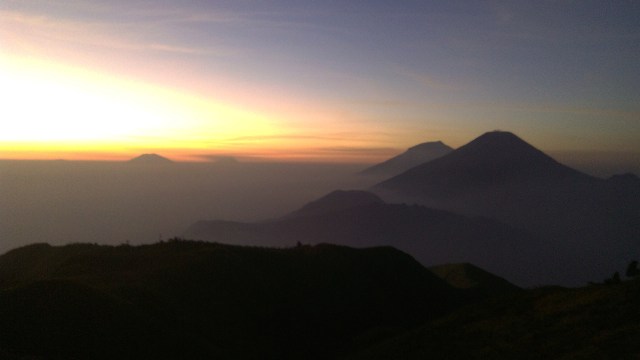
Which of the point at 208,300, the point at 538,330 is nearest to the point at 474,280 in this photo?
the point at 208,300

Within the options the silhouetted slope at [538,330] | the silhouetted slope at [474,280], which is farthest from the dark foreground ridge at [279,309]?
the silhouetted slope at [474,280]

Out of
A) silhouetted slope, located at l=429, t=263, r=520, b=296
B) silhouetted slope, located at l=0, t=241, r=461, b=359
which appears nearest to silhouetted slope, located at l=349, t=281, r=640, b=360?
silhouetted slope, located at l=0, t=241, r=461, b=359

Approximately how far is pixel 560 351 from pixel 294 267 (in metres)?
22.0

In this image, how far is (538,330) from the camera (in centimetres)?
1540

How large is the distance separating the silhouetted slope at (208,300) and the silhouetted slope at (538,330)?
5335mm

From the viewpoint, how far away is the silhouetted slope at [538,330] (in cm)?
1317

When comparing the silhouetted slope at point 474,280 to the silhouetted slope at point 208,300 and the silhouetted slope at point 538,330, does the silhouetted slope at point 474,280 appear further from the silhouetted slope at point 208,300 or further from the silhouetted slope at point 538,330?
the silhouetted slope at point 538,330

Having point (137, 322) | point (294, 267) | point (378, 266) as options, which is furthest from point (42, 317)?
point (378, 266)

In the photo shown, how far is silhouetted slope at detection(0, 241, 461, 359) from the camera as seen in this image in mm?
18594

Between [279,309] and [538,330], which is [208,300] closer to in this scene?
[279,309]

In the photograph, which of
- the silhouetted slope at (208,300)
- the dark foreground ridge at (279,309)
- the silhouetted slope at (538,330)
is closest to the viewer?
the silhouetted slope at (538,330)

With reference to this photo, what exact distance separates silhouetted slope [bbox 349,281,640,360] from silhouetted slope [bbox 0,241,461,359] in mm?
5335

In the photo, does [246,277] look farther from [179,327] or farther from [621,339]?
[621,339]

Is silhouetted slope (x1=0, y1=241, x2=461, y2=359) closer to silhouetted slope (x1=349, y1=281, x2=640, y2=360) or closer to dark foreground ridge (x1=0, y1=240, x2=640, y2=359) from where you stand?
dark foreground ridge (x1=0, y1=240, x2=640, y2=359)
